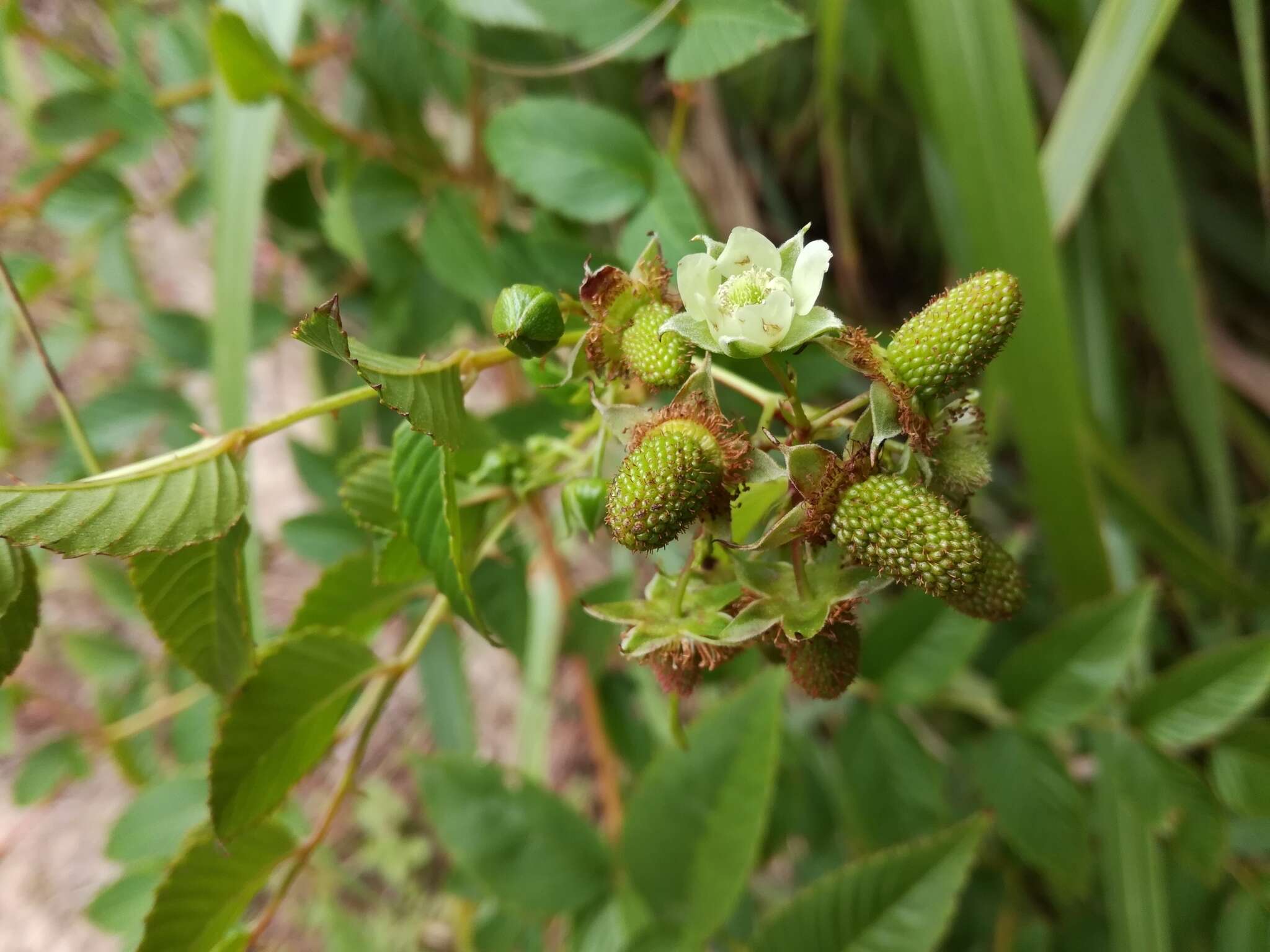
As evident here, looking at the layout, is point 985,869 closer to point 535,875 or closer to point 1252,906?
point 1252,906

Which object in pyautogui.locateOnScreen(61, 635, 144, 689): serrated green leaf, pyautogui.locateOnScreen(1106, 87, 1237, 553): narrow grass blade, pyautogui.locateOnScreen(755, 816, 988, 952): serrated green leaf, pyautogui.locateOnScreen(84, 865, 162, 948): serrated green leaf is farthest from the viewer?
pyautogui.locateOnScreen(61, 635, 144, 689): serrated green leaf

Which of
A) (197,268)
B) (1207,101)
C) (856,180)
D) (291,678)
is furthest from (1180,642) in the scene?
(197,268)

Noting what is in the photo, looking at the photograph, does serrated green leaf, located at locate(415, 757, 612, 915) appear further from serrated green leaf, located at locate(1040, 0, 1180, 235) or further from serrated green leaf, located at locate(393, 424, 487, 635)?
serrated green leaf, located at locate(1040, 0, 1180, 235)

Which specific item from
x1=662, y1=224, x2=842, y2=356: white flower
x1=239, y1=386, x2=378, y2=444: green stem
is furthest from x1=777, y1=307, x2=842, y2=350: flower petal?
x1=239, y1=386, x2=378, y2=444: green stem

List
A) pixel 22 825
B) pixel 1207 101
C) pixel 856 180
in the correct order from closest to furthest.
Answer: pixel 1207 101 → pixel 856 180 → pixel 22 825

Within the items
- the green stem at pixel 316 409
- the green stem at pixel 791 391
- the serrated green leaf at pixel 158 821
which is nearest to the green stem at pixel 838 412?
the green stem at pixel 791 391

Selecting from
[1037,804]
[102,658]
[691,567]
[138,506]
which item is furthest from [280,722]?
[102,658]

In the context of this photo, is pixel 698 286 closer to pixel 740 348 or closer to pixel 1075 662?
pixel 740 348
